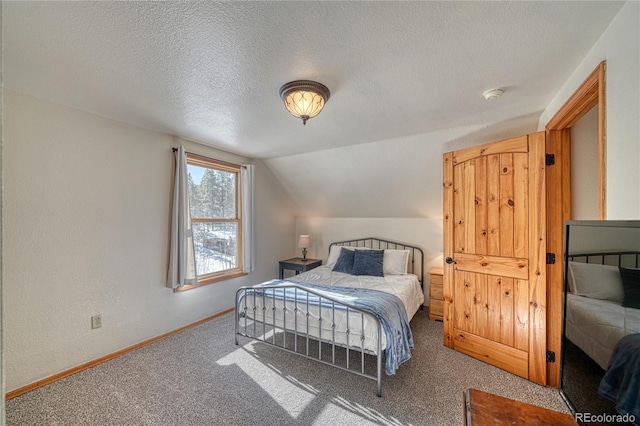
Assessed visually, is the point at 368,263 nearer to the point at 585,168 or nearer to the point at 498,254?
the point at 498,254

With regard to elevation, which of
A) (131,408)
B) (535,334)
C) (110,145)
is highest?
(110,145)

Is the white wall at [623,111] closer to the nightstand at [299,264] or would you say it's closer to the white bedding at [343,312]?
the white bedding at [343,312]

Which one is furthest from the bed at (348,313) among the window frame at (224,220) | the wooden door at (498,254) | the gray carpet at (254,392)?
the window frame at (224,220)

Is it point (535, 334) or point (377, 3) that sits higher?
point (377, 3)

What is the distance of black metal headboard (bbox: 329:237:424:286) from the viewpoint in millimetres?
4133

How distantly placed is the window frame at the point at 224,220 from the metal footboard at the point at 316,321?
0.89 metres

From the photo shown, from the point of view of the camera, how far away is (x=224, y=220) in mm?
3939

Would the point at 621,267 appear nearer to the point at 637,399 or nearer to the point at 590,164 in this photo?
the point at 637,399

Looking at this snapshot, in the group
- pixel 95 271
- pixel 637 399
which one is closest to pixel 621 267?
pixel 637 399

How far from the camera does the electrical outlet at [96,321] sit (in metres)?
2.59

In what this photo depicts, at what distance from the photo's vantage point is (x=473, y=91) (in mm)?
2164

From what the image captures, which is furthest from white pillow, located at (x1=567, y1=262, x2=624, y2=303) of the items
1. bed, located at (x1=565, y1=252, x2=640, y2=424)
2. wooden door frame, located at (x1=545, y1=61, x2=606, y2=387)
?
wooden door frame, located at (x1=545, y1=61, x2=606, y2=387)

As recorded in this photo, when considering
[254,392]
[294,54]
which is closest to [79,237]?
[254,392]

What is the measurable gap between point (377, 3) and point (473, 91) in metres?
1.26
